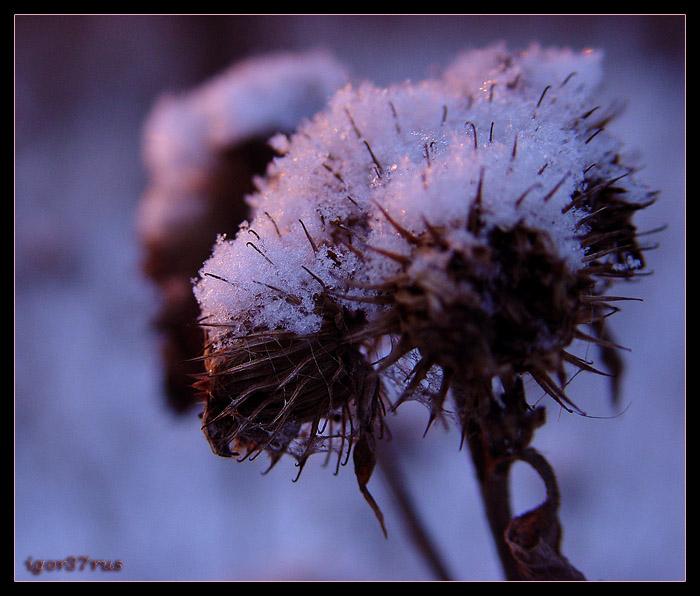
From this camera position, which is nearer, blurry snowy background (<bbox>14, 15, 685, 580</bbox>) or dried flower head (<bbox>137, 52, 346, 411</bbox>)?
dried flower head (<bbox>137, 52, 346, 411</bbox>)

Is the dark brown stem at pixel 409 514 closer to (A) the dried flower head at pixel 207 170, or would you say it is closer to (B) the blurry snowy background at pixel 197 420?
(B) the blurry snowy background at pixel 197 420

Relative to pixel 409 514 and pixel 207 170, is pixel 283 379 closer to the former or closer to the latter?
pixel 207 170

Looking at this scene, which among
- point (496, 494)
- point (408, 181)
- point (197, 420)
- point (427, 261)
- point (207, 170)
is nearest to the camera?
point (427, 261)

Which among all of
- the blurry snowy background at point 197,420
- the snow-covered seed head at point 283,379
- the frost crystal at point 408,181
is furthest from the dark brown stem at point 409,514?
the frost crystal at point 408,181

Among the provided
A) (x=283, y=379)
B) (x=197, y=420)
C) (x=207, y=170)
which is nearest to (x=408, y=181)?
(x=283, y=379)

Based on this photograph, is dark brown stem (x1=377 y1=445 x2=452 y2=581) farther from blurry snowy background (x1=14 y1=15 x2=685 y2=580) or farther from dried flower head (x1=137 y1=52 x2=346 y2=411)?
dried flower head (x1=137 y1=52 x2=346 y2=411)

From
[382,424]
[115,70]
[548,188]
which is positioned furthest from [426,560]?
[115,70]

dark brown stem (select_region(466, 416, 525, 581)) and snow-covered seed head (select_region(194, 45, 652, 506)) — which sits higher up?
snow-covered seed head (select_region(194, 45, 652, 506))

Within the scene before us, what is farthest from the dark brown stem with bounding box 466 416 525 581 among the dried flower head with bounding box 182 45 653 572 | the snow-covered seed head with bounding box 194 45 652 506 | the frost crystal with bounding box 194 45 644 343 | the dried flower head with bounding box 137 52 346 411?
the dried flower head with bounding box 137 52 346 411

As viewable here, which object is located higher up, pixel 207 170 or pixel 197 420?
pixel 207 170
